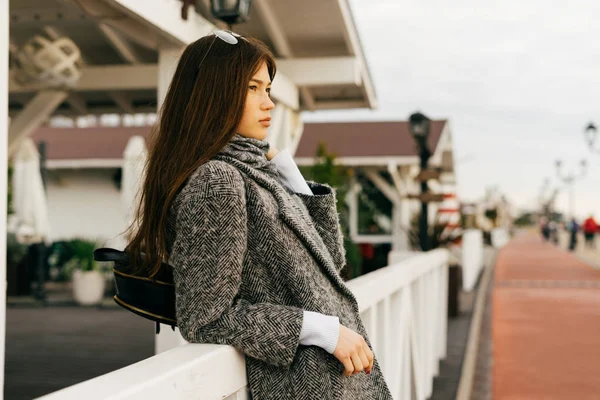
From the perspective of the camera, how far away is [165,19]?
4.11 metres

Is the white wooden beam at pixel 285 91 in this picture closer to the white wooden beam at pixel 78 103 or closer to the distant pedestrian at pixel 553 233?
the white wooden beam at pixel 78 103

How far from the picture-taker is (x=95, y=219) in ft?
54.7

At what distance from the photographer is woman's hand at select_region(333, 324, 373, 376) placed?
186cm

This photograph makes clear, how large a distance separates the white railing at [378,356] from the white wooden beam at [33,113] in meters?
3.16

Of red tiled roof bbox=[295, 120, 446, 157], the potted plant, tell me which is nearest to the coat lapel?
the potted plant

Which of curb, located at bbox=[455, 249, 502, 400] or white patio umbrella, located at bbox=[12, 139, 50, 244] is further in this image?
white patio umbrella, located at bbox=[12, 139, 50, 244]

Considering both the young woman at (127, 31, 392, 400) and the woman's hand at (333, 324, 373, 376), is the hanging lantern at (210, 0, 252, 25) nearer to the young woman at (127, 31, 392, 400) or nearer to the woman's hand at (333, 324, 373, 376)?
the young woman at (127, 31, 392, 400)

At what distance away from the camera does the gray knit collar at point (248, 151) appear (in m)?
1.92

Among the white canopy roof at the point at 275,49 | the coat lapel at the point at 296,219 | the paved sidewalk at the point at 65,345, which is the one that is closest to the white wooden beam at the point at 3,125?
the coat lapel at the point at 296,219

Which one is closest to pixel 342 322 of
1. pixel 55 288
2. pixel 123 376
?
pixel 123 376

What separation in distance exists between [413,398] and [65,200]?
13.2m

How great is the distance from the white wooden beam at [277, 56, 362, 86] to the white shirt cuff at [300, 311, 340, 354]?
519 centimetres

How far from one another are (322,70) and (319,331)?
5313mm

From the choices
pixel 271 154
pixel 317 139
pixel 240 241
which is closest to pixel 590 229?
pixel 317 139
